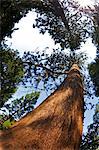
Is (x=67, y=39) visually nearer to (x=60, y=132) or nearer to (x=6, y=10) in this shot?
(x=6, y=10)

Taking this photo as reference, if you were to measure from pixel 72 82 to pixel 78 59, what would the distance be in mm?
7693

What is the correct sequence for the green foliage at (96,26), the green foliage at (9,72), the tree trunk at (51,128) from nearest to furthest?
1. the tree trunk at (51,128)
2. the green foliage at (9,72)
3. the green foliage at (96,26)

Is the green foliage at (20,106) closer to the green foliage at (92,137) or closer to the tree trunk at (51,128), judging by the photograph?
the green foliage at (92,137)

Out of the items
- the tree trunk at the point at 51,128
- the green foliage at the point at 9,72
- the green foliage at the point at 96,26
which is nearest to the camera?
the tree trunk at the point at 51,128

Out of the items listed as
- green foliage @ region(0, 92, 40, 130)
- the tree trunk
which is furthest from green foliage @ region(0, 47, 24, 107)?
the tree trunk

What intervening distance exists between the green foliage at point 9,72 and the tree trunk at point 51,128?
7.16m

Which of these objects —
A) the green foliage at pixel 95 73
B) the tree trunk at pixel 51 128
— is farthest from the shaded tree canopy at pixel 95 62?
the tree trunk at pixel 51 128

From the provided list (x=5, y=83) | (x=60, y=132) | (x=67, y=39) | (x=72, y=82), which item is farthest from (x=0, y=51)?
(x=60, y=132)

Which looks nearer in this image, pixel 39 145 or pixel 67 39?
pixel 39 145

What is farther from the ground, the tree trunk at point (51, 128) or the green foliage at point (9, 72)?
the green foliage at point (9, 72)

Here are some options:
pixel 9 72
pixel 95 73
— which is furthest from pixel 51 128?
pixel 95 73

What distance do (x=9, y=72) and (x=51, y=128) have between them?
888cm

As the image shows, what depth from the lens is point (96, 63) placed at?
14359mm

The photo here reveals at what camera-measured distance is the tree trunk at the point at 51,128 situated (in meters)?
3.82
